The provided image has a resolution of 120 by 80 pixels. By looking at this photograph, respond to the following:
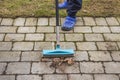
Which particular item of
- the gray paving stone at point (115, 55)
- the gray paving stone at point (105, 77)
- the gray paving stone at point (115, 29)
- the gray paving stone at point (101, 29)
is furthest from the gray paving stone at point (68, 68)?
the gray paving stone at point (115, 29)

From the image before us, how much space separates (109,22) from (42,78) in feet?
5.71

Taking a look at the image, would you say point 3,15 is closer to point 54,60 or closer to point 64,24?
point 64,24

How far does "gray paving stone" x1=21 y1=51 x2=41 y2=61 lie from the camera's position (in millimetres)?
3312

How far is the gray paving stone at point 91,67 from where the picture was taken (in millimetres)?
3121

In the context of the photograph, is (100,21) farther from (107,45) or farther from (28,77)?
(28,77)

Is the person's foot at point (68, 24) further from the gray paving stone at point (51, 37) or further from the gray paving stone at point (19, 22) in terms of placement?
the gray paving stone at point (19, 22)

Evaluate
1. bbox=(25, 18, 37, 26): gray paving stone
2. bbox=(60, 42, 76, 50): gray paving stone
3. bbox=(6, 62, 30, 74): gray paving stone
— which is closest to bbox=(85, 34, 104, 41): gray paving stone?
bbox=(60, 42, 76, 50): gray paving stone

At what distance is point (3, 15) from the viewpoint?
4.30 metres

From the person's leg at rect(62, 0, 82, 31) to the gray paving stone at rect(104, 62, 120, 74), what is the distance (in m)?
0.98

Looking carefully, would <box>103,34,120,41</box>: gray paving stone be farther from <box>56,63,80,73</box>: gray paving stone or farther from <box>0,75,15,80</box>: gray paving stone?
<box>0,75,15,80</box>: gray paving stone

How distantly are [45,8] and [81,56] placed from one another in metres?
1.47

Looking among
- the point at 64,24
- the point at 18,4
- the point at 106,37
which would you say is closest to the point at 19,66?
the point at 64,24

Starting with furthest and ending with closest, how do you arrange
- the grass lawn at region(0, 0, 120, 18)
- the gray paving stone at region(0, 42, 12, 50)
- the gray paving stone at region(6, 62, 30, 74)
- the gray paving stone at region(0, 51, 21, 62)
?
the grass lawn at region(0, 0, 120, 18) → the gray paving stone at region(0, 42, 12, 50) → the gray paving stone at region(0, 51, 21, 62) → the gray paving stone at region(6, 62, 30, 74)

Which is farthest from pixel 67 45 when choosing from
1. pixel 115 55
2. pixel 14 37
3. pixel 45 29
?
pixel 14 37
